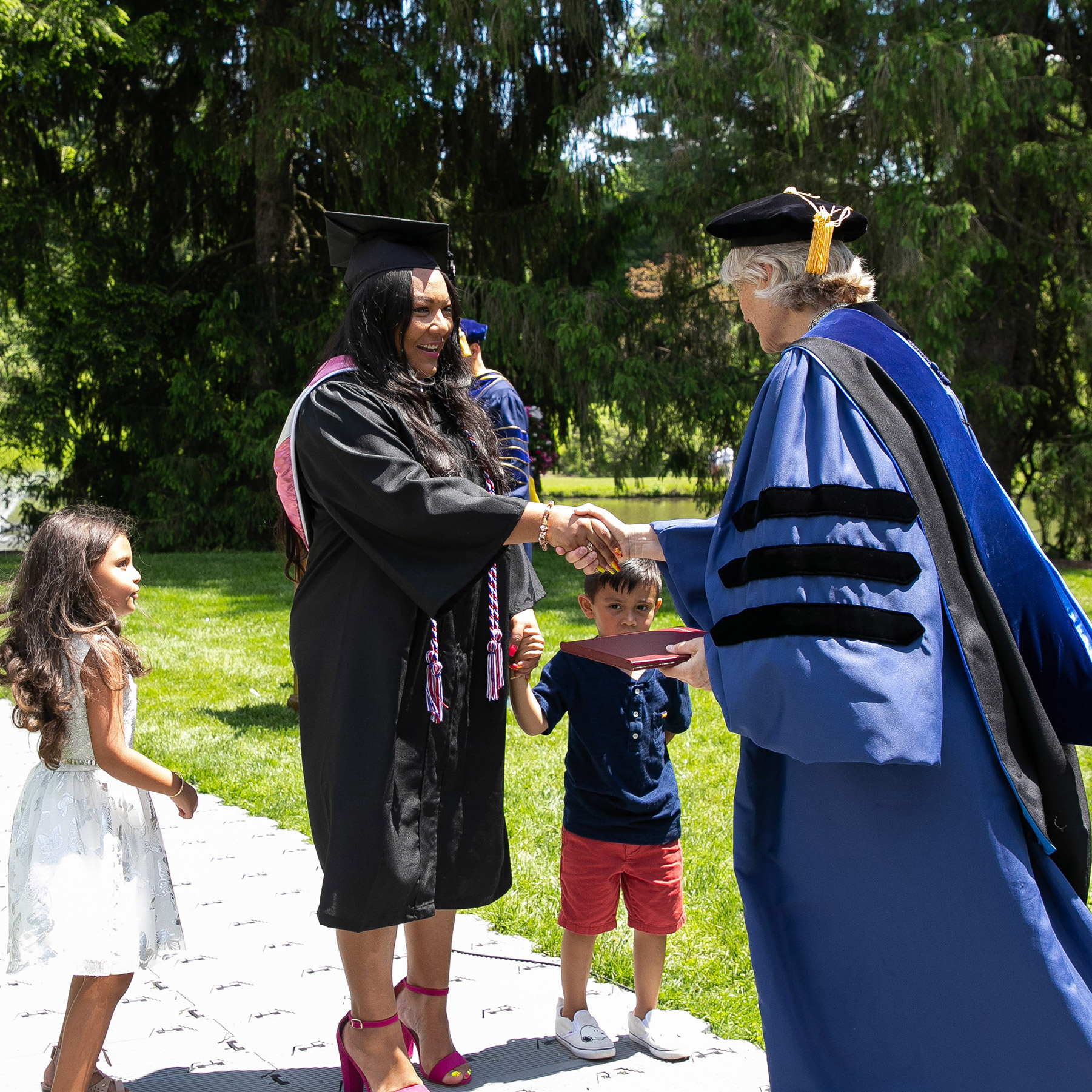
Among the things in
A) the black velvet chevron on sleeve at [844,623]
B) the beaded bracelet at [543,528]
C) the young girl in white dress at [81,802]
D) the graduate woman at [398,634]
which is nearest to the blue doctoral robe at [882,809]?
the black velvet chevron on sleeve at [844,623]

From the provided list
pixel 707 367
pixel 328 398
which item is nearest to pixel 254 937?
pixel 328 398

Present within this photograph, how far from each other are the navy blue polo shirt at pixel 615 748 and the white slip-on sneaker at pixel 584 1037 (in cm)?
47

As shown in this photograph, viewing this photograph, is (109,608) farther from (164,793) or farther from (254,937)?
(254,937)

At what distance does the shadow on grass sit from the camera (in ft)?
22.8

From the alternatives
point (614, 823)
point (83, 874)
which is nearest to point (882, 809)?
point (614, 823)

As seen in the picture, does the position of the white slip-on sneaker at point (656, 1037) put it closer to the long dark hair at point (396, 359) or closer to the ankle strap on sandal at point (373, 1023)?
the ankle strap on sandal at point (373, 1023)

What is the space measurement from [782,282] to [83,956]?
84.1 inches

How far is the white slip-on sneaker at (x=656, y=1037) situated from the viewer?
2.98 meters

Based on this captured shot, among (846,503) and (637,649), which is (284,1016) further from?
(846,503)

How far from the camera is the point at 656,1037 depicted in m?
3.01

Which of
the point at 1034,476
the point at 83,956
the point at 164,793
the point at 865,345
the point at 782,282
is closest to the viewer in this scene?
the point at 865,345

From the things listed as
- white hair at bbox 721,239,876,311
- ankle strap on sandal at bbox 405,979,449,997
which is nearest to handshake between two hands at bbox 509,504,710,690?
white hair at bbox 721,239,876,311

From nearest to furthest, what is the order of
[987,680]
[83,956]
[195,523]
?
[987,680], [83,956], [195,523]

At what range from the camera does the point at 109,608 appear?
279cm
